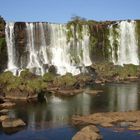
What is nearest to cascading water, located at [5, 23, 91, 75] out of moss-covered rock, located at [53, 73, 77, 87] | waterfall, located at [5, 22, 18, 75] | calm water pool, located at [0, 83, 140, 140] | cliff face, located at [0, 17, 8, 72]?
waterfall, located at [5, 22, 18, 75]

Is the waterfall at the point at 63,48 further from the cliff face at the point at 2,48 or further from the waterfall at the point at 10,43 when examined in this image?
the cliff face at the point at 2,48

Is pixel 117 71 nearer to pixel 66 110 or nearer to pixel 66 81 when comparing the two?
pixel 66 81

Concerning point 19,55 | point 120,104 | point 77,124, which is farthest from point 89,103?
point 19,55

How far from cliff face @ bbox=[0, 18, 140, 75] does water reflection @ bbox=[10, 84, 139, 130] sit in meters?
19.9

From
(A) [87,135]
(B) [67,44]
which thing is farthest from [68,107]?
(B) [67,44]

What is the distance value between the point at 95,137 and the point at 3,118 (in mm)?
11798

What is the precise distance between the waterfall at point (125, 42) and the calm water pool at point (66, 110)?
70.8 ft

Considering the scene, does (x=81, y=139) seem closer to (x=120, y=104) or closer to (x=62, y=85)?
(x=120, y=104)

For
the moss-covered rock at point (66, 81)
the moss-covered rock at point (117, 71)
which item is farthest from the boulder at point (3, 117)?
the moss-covered rock at point (117, 71)

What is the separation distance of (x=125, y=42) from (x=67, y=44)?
489 inches

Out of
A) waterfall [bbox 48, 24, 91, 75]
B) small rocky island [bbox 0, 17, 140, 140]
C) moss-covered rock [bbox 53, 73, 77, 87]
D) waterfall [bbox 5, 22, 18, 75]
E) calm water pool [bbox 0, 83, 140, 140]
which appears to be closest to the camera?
calm water pool [bbox 0, 83, 140, 140]

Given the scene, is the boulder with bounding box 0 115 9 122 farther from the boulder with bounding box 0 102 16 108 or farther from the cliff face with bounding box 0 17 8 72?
the cliff face with bounding box 0 17 8 72

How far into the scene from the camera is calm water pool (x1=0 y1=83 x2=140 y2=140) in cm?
3416

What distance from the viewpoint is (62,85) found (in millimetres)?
62750
